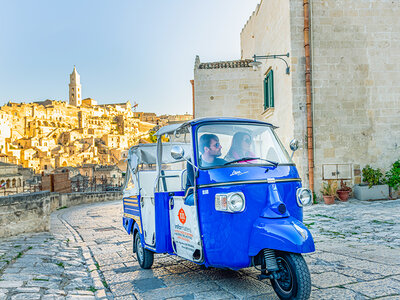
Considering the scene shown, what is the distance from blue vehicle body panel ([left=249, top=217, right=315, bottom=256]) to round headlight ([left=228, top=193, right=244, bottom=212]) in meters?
0.26

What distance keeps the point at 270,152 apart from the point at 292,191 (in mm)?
658

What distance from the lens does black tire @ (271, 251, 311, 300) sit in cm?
363

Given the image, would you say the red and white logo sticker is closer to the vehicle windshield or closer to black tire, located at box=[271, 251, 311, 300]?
the vehicle windshield

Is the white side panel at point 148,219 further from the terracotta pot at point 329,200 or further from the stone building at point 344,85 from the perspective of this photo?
the stone building at point 344,85

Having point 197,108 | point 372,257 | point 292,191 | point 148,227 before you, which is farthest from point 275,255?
point 197,108

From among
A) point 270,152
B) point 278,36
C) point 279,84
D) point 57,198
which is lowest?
point 57,198

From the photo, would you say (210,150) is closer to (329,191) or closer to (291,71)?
(329,191)

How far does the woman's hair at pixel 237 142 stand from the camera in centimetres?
473

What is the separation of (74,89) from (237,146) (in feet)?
607

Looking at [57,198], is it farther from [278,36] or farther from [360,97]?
[360,97]

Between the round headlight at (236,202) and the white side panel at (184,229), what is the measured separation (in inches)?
23.7

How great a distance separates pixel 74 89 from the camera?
177m

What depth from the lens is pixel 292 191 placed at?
14.3ft

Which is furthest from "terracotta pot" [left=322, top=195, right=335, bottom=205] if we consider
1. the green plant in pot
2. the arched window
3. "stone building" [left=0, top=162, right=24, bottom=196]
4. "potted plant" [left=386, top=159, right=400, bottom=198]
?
"stone building" [left=0, top=162, right=24, bottom=196]
